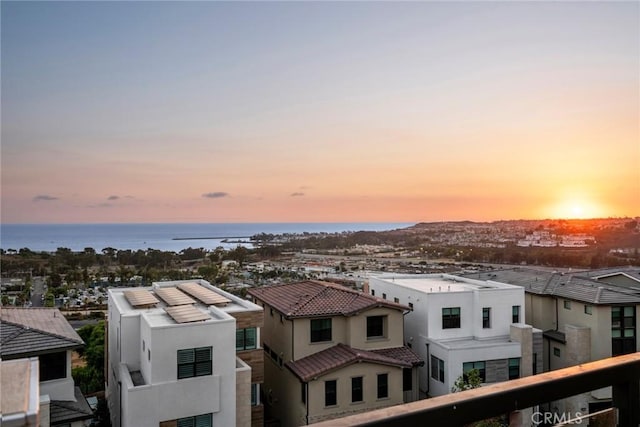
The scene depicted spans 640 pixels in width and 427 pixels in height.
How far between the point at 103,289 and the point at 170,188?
87.3 ft

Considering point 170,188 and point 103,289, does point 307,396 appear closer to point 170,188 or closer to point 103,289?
point 103,289

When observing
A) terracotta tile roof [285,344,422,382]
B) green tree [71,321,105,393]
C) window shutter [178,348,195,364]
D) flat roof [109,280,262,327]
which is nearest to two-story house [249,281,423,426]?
terracotta tile roof [285,344,422,382]

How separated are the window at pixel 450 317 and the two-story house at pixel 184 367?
6.48 meters

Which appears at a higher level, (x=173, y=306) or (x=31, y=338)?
(x=173, y=306)

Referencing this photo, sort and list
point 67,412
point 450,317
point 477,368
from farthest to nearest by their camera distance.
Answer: point 450,317 → point 477,368 → point 67,412

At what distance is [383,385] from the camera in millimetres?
13508

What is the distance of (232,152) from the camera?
113ft

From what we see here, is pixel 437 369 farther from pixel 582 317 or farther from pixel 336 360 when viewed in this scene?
pixel 582 317

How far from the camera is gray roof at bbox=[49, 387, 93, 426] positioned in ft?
31.0

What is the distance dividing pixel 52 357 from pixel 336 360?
7012mm

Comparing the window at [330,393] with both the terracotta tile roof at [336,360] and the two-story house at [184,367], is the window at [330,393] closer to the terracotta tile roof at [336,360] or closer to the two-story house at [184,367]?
the terracotta tile roof at [336,360]

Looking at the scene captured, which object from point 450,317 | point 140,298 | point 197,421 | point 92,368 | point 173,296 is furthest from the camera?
point 92,368

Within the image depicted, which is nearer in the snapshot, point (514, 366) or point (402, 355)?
point (402, 355)

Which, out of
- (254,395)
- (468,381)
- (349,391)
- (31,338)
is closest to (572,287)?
(468,381)
